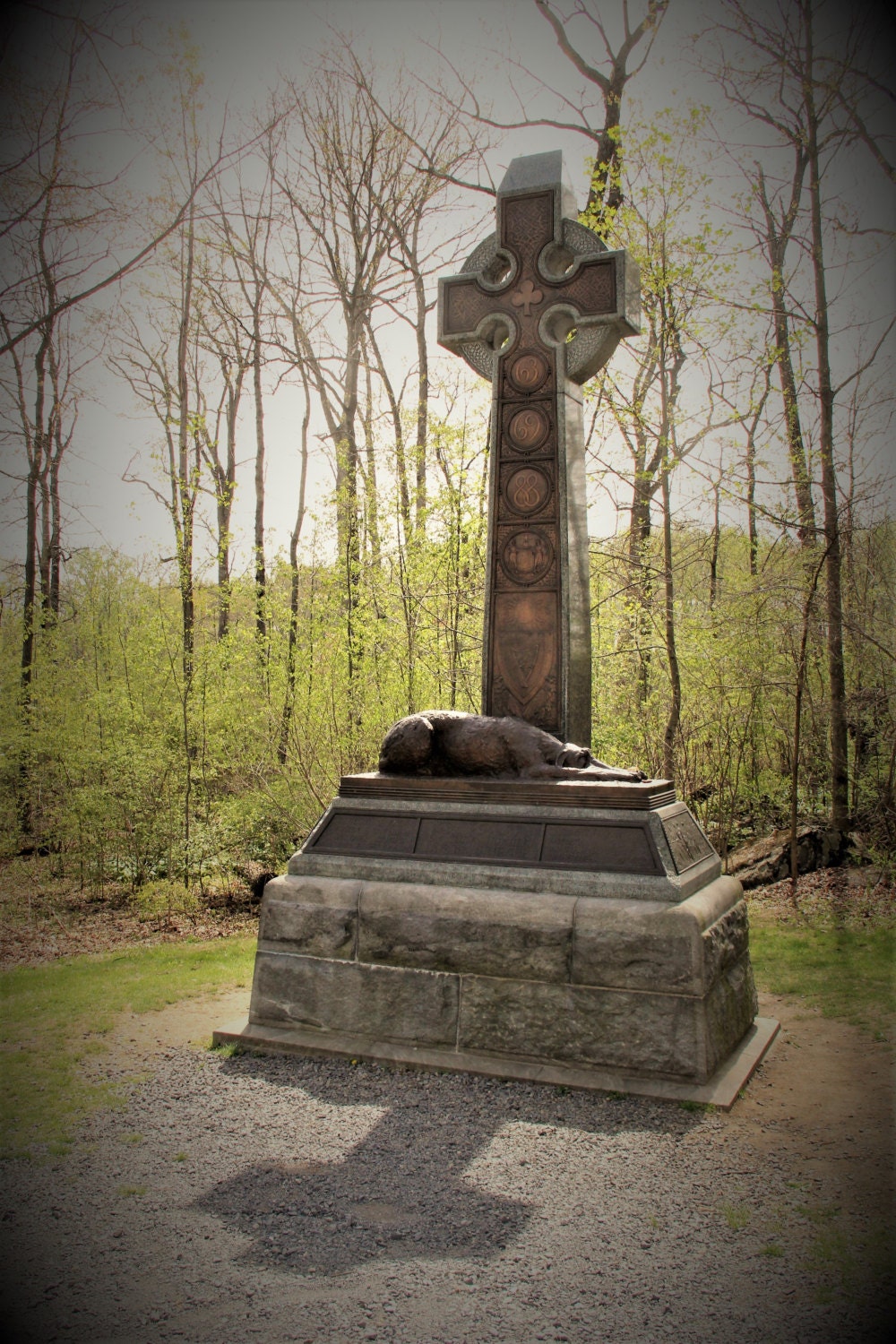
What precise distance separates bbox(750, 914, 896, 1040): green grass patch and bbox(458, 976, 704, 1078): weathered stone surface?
51.7 inches

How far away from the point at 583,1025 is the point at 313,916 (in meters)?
1.33

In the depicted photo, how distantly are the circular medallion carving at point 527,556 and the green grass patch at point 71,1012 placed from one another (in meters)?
2.97

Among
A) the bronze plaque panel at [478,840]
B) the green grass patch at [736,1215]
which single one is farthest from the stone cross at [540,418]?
the green grass patch at [736,1215]

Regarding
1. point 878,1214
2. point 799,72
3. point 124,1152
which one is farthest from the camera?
point 799,72

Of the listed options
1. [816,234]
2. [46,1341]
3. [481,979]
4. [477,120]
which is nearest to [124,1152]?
[46,1341]

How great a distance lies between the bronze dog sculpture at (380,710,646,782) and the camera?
14.0 feet

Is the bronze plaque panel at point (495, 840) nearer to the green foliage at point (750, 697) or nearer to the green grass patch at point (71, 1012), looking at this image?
the green grass patch at point (71, 1012)

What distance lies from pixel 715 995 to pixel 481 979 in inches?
38.1

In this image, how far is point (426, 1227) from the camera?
2.65 m

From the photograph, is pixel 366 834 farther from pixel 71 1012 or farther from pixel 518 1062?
pixel 71 1012

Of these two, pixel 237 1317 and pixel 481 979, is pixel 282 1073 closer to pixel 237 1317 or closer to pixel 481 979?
pixel 481 979

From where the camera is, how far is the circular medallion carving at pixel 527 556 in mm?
4812

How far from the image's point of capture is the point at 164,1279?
237cm

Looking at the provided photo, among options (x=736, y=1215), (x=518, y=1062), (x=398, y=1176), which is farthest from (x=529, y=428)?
(x=736, y=1215)
